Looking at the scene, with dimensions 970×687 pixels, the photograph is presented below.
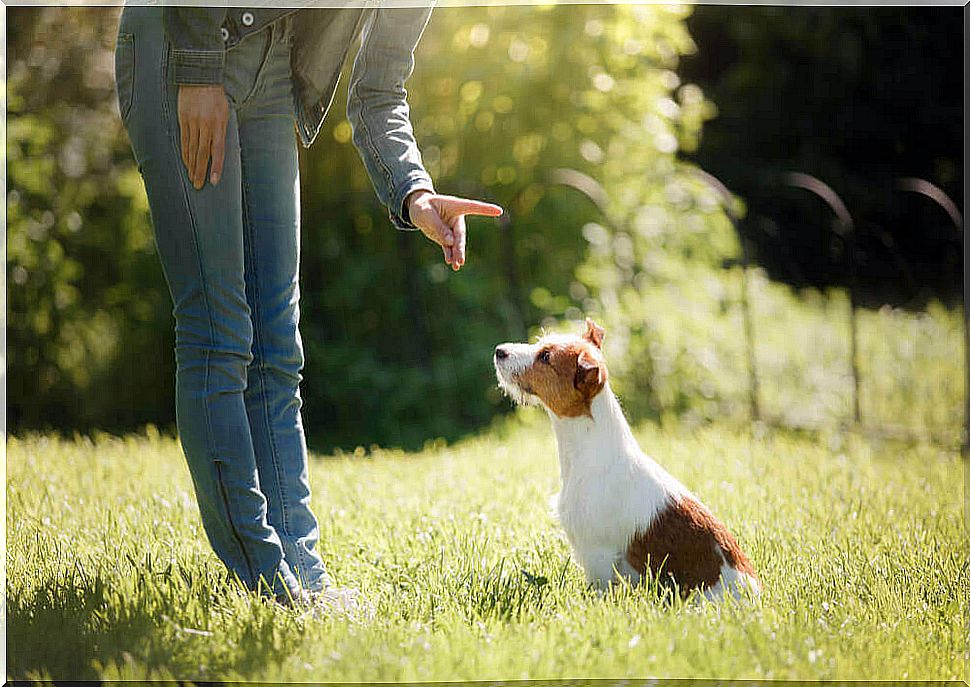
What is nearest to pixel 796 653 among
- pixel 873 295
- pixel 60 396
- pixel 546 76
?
pixel 546 76

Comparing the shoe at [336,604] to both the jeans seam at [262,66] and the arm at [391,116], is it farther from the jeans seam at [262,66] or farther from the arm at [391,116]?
the jeans seam at [262,66]

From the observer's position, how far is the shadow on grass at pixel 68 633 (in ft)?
6.39

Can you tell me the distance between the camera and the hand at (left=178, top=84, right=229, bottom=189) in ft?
6.09

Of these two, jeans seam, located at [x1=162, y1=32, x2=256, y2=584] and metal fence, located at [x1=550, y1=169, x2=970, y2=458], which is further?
metal fence, located at [x1=550, y1=169, x2=970, y2=458]

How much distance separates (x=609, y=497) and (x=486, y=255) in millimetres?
2630

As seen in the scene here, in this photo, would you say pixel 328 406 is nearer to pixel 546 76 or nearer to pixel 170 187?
pixel 546 76

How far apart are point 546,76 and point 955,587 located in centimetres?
288

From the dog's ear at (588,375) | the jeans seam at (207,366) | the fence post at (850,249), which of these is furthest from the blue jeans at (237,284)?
the fence post at (850,249)

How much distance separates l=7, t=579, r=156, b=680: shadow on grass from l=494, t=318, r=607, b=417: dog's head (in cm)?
91

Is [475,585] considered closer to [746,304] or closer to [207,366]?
[207,366]

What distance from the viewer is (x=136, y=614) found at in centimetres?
207

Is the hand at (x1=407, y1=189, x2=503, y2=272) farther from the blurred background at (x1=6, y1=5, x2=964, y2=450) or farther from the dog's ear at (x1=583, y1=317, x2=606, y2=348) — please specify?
the blurred background at (x1=6, y1=5, x2=964, y2=450)

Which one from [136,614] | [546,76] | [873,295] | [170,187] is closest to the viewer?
[170,187]

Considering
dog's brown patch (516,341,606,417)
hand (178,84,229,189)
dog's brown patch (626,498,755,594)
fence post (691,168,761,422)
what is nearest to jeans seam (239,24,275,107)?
hand (178,84,229,189)
